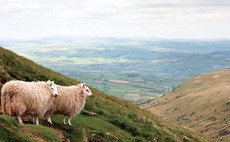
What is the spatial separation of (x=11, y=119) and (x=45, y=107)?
2803 mm

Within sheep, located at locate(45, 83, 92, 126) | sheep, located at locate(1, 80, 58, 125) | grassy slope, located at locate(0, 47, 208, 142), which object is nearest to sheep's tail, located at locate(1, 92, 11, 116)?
sheep, located at locate(1, 80, 58, 125)

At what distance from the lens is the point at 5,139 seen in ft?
53.5

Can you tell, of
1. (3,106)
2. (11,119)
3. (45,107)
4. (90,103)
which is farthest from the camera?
(90,103)

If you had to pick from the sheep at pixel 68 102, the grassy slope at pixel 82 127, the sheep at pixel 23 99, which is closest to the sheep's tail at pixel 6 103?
the sheep at pixel 23 99

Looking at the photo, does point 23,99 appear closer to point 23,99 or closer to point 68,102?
point 23,99

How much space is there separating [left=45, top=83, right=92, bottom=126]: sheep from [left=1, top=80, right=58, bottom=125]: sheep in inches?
52.2

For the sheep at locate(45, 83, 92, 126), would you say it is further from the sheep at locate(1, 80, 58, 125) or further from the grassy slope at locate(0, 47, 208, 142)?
the sheep at locate(1, 80, 58, 125)

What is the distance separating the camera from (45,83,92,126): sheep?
22031 millimetres

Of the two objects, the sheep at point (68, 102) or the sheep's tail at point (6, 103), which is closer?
the sheep's tail at point (6, 103)

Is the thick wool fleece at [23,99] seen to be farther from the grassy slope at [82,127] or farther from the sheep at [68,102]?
the sheep at [68,102]

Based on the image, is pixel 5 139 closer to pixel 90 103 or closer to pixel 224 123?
pixel 90 103

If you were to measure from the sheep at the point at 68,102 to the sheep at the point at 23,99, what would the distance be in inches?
52.2

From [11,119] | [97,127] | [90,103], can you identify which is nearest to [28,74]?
[90,103]

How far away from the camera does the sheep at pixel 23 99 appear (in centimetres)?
1870
